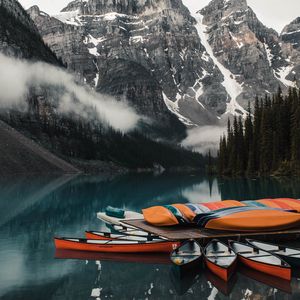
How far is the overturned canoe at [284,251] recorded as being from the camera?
2589cm

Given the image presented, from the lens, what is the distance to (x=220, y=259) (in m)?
25.9

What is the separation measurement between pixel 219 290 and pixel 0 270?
14.4 m

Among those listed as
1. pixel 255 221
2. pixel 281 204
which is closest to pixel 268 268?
pixel 255 221

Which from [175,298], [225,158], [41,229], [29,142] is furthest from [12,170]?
[175,298]

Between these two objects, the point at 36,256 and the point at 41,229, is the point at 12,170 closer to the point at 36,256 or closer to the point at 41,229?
the point at 41,229

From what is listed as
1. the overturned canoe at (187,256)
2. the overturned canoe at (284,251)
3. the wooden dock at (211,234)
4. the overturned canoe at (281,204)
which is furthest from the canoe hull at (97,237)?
the overturned canoe at (281,204)

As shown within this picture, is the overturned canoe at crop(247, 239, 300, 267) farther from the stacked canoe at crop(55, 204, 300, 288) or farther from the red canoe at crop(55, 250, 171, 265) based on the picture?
the red canoe at crop(55, 250, 171, 265)

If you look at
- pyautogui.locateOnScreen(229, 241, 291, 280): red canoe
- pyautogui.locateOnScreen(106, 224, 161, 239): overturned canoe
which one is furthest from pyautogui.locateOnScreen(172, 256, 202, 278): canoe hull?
pyautogui.locateOnScreen(106, 224, 161, 239): overturned canoe

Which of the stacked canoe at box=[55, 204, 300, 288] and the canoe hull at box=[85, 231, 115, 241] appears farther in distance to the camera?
the canoe hull at box=[85, 231, 115, 241]

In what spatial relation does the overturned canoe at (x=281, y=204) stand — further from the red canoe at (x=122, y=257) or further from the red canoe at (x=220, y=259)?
the red canoe at (x=122, y=257)

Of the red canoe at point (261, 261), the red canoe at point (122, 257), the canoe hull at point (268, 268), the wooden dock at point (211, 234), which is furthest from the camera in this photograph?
the wooden dock at point (211, 234)

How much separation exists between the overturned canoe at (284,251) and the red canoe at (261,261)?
114 cm

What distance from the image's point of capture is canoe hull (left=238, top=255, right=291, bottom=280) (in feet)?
75.3

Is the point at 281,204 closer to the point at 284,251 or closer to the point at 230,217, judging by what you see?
the point at 230,217
